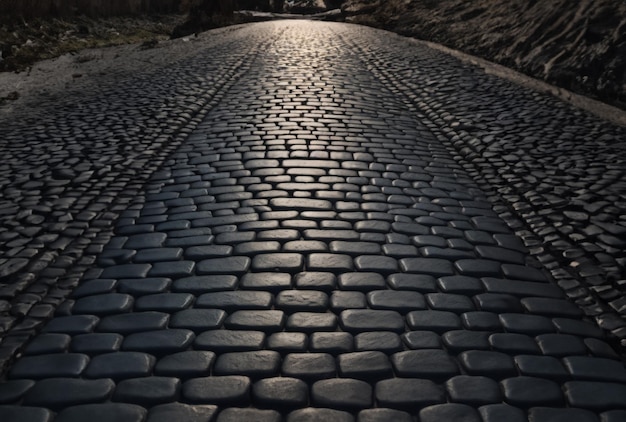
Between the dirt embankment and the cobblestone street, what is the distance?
1548mm

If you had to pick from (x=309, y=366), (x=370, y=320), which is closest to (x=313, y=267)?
(x=370, y=320)

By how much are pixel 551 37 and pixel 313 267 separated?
9242 mm

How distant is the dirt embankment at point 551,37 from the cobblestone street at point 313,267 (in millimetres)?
1548

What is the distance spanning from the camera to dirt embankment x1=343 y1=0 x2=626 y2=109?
9.58m

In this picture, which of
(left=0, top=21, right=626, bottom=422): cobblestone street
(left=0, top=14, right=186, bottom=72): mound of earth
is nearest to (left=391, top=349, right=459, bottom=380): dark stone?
(left=0, top=21, right=626, bottom=422): cobblestone street

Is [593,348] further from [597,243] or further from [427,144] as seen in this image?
[427,144]

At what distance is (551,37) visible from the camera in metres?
11.7

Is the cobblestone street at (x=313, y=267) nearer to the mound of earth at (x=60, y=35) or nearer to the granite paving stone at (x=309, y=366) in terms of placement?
the granite paving stone at (x=309, y=366)

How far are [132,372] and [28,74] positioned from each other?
1153 cm

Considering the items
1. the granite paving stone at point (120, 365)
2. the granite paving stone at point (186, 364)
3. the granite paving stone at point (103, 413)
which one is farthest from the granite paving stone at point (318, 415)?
the granite paving stone at point (120, 365)

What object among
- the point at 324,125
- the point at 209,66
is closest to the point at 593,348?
the point at 324,125

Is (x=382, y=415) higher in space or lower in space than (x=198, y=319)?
higher

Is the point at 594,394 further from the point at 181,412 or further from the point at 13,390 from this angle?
the point at 13,390

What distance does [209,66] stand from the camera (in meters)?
12.9
